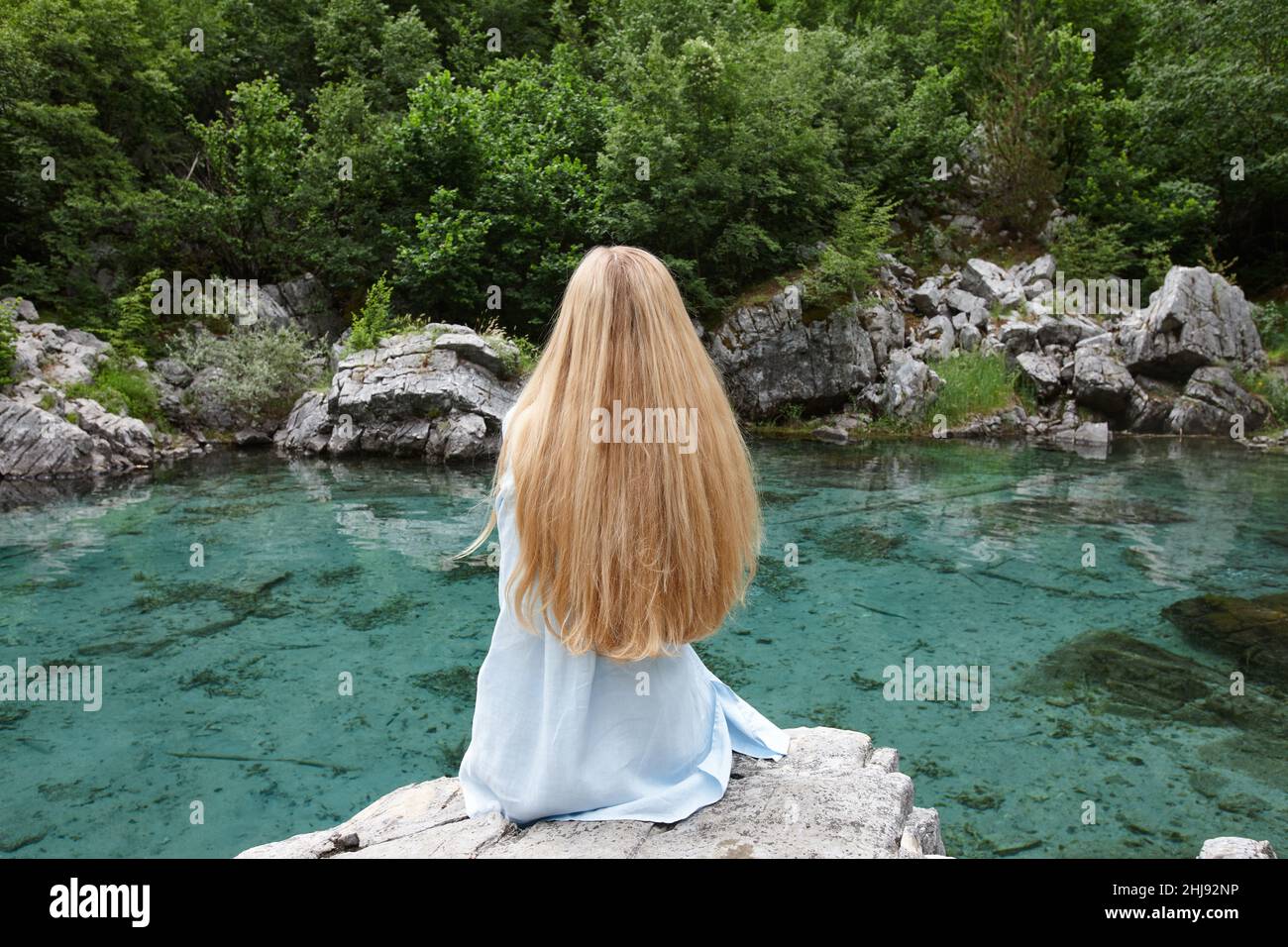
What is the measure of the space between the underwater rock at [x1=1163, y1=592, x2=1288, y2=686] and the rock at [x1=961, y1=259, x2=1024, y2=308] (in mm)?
15328

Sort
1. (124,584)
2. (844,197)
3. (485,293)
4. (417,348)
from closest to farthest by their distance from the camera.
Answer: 1. (124,584)
2. (417,348)
3. (485,293)
4. (844,197)

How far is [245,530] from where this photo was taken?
1068 cm

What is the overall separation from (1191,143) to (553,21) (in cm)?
2004

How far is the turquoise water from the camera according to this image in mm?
4652

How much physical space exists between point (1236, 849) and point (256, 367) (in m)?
18.5

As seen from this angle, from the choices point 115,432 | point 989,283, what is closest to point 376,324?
point 115,432

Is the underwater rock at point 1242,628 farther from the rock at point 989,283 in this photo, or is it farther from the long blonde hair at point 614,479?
the rock at point 989,283

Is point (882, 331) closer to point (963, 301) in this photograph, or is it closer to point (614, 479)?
point (963, 301)

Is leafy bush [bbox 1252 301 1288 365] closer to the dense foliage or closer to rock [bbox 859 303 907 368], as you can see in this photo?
the dense foliage

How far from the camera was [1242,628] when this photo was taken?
7223 mm

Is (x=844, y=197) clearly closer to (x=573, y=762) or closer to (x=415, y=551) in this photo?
(x=415, y=551)

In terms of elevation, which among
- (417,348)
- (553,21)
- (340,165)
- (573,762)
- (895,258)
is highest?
(553,21)

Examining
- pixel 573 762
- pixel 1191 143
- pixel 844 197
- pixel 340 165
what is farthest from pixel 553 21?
pixel 573 762

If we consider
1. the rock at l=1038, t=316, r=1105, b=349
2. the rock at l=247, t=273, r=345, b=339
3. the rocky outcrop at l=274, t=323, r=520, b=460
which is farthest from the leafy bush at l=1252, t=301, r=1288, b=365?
the rock at l=247, t=273, r=345, b=339
